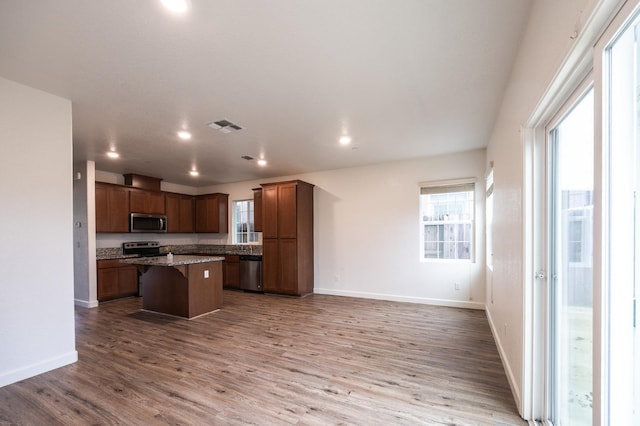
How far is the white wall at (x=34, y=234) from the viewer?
2451mm

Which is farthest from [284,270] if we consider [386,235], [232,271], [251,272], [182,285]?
[386,235]

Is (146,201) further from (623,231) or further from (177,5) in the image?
(623,231)

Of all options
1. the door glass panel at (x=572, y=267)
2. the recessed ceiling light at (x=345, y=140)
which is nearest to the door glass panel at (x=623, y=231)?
the door glass panel at (x=572, y=267)

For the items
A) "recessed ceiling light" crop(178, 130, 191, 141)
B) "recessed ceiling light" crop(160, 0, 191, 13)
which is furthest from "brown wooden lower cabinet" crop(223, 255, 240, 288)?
"recessed ceiling light" crop(160, 0, 191, 13)

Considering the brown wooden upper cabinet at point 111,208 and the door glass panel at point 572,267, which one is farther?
the brown wooden upper cabinet at point 111,208

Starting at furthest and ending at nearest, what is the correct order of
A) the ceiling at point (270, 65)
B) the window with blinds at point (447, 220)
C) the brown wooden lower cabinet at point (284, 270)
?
the brown wooden lower cabinet at point (284, 270)
the window with blinds at point (447, 220)
the ceiling at point (270, 65)

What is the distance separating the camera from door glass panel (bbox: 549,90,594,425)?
1402 mm

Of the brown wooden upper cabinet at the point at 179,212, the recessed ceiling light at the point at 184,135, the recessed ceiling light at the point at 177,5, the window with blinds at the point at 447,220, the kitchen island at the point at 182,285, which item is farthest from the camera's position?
the brown wooden upper cabinet at the point at 179,212

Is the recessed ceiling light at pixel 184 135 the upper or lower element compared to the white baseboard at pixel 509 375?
upper

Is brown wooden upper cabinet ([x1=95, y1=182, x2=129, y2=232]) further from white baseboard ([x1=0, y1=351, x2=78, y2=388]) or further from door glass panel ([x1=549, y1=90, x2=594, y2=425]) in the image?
door glass panel ([x1=549, y1=90, x2=594, y2=425])

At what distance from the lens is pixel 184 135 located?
3834 mm

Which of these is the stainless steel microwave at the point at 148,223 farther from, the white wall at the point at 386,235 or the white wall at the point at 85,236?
the white wall at the point at 386,235

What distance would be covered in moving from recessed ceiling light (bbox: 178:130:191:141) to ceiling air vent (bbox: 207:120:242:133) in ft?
1.51

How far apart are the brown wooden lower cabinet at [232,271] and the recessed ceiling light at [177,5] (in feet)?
18.0
